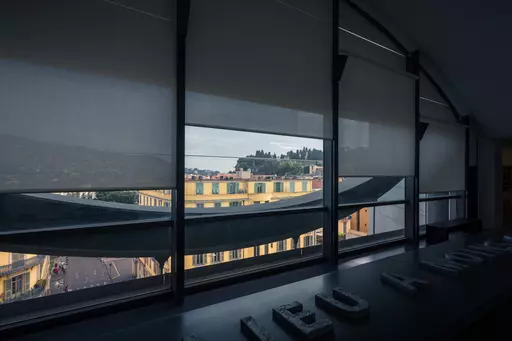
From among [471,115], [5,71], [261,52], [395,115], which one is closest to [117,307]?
[5,71]

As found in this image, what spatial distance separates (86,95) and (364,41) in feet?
12.5

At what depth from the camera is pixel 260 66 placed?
2953 mm

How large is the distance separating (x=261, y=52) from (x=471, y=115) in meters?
5.31

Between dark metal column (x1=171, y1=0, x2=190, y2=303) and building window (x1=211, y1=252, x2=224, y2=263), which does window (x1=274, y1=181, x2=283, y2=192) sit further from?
dark metal column (x1=171, y1=0, x2=190, y2=303)

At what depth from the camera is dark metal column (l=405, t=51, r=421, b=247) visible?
4723 mm

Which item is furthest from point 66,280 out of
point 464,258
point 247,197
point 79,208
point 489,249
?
point 489,249

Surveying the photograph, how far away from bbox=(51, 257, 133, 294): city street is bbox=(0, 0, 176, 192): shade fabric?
68 cm

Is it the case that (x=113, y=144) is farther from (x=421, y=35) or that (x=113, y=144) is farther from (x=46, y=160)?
(x=421, y=35)

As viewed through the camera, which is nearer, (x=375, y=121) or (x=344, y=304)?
(x=344, y=304)

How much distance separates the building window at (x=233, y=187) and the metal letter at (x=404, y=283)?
175cm

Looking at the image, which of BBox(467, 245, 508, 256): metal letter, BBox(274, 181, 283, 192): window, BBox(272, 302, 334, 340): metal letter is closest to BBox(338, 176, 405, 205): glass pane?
BBox(274, 181, 283, 192): window

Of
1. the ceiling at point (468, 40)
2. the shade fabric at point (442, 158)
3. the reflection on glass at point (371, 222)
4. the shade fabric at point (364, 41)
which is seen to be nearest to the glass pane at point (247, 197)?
the reflection on glass at point (371, 222)

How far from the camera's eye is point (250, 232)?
317cm

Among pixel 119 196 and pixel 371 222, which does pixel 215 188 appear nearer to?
pixel 119 196
